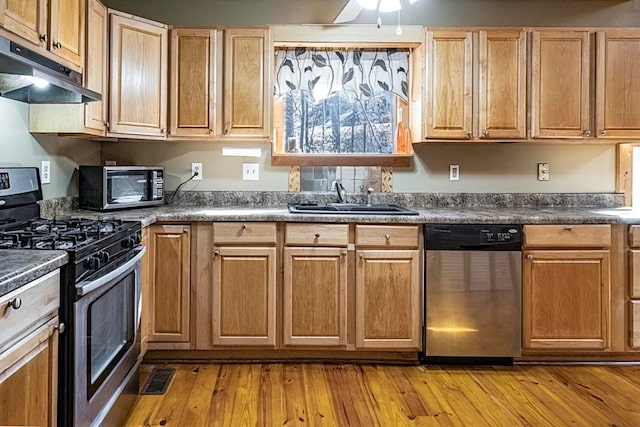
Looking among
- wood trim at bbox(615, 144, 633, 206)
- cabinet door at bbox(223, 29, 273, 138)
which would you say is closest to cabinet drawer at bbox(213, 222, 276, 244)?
cabinet door at bbox(223, 29, 273, 138)

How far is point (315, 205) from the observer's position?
312 centimetres

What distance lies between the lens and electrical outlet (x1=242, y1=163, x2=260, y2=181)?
10.8 ft

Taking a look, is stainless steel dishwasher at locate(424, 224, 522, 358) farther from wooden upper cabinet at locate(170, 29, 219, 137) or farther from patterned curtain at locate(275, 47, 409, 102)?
wooden upper cabinet at locate(170, 29, 219, 137)

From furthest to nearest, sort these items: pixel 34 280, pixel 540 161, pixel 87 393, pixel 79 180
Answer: pixel 540 161
pixel 79 180
pixel 87 393
pixel 34 280

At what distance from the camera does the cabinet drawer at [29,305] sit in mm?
1163

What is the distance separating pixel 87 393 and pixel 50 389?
20 centimetres

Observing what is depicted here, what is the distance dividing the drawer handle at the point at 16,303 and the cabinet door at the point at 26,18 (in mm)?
1071

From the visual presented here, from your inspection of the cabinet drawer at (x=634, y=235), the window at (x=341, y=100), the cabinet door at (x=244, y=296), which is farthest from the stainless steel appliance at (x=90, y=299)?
the cabinet drawer at (x=634, y=235)

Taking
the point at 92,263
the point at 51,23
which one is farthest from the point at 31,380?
the point at 51,23

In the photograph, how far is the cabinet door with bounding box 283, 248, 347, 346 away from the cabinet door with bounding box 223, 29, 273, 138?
0.92 meters

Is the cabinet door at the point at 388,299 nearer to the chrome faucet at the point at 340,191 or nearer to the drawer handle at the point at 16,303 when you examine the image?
the chrome faucet at the point at 340,191

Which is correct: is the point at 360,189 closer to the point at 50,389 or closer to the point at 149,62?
the point at 149,62

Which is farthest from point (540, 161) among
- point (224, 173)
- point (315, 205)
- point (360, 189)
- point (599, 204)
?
point (224, 173)

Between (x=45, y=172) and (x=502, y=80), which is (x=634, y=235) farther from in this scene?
(x=45, y=172)
